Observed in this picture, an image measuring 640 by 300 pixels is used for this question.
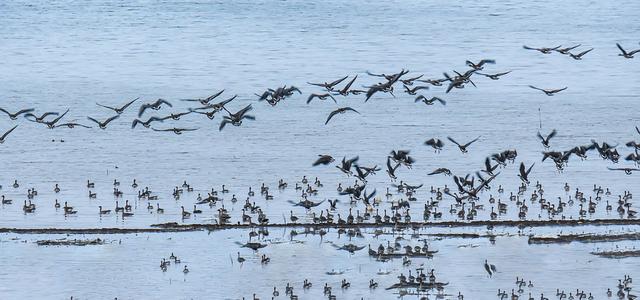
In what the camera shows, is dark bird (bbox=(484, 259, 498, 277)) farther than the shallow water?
No

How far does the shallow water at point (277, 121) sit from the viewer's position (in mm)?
43938

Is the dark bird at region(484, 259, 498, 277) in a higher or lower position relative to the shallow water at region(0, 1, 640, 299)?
lower

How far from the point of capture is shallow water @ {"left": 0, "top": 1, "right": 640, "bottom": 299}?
43.9 m

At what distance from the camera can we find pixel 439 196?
5062 cm

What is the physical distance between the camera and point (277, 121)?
70875 millimetres

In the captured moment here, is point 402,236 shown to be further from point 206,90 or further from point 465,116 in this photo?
point 206,90

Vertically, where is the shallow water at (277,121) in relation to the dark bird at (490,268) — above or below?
above

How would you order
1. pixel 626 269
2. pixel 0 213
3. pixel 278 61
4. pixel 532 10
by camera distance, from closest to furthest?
pixel 626 269
pixel 0 213
pixel 278 61
pixel 532 10

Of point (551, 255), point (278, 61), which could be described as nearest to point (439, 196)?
point (551, 255)

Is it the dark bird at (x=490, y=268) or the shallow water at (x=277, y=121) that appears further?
the shallow water at (x=277, y=121)

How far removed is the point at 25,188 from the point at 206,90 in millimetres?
28746

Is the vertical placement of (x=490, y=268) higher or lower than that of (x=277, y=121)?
lower

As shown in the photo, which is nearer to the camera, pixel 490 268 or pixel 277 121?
pixel 490 268

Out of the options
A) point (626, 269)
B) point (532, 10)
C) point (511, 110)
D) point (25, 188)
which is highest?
point (532, 10)
